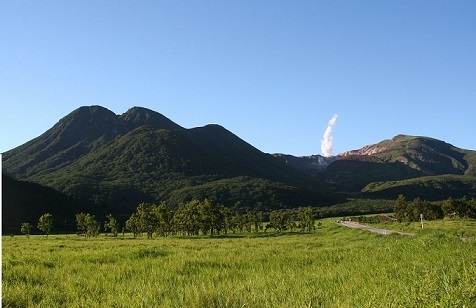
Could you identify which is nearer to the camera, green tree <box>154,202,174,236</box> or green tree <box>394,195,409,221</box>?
green tree <box>154,202,174,236</box>

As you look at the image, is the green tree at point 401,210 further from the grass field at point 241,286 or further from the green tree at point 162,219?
the grass field at point 241,286

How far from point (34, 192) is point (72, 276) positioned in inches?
7610

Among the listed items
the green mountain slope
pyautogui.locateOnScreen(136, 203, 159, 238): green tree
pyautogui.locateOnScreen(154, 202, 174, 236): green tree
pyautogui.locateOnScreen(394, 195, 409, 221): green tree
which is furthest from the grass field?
the green mountain slope

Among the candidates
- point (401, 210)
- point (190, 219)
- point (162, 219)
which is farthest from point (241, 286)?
point (401, 210)

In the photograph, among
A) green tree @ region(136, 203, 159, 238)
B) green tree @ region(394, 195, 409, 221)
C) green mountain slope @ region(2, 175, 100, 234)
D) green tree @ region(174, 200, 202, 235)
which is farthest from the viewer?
green mountain slope @ region(2, 175, 100, 234)

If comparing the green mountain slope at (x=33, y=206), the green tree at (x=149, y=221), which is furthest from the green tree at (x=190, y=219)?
the green mountain slope at (x=33, y=206)

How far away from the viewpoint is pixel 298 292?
6773 millimetres

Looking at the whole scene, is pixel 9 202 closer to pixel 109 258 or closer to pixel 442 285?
pixel 109 258

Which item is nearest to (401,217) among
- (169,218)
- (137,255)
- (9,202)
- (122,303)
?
(169,218)

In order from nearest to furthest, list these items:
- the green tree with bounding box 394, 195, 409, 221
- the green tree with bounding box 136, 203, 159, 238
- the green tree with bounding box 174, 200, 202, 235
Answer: the green tree with bounding box 136, 203, 159, 238
the green tree with bounding box 174, 200, 202, 235
the green tree with bounding box 394, 195, 409, 221

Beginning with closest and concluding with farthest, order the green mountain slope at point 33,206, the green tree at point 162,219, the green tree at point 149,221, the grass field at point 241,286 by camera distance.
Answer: the grass field at point 241,286, the green tree at point 162,219, the green tree at point 149,221, the green mountain slope at point 33,206

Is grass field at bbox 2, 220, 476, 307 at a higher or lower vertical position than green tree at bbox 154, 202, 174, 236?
higher

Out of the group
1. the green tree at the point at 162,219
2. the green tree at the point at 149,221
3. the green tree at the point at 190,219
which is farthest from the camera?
the green tree at the point at 190,219

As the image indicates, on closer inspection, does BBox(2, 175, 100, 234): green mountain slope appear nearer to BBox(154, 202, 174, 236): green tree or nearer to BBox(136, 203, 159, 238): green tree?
BBox(136, 203, 159, 238): green tree
